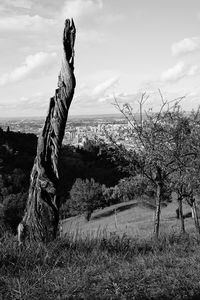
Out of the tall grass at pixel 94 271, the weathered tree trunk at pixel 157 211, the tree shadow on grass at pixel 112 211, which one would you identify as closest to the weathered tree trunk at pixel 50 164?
the tall grass at pixel 94 271

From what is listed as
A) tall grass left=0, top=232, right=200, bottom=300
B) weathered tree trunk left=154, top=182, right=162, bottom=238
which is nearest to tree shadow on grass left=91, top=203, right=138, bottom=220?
weathered tree trunk left=154, top=182, right=162, bottom=238

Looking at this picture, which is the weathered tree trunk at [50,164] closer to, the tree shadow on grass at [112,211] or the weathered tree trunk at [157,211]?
the weathered tree trunk at [157,211]

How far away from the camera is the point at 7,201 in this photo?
61.5m

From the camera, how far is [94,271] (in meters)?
4.91

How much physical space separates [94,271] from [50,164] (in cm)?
219

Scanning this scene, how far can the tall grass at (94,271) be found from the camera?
164 inches

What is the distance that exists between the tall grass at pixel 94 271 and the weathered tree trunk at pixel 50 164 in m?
0.37

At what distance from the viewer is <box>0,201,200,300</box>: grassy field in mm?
4152

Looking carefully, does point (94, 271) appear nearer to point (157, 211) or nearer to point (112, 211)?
point (157, 211)

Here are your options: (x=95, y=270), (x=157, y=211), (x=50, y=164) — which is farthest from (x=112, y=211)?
(x=95, y=270)

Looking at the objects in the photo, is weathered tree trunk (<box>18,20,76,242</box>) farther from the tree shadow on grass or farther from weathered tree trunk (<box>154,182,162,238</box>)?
the tree shadow on grass

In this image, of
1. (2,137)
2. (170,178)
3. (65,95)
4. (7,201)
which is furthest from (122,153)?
(2,137)

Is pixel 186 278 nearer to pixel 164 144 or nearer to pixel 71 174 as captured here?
pixel 164 144

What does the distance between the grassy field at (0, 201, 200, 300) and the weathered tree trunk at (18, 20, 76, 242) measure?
0.38 meters
